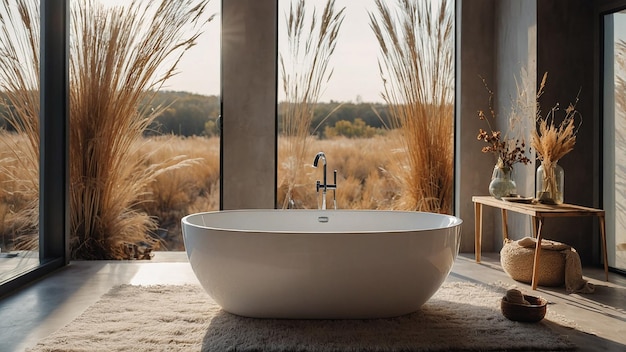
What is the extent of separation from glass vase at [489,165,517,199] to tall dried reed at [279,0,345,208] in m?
1.52

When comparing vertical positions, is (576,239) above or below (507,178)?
below

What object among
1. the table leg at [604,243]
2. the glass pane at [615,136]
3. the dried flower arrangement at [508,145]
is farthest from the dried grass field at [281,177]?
the table leg at [604,243]

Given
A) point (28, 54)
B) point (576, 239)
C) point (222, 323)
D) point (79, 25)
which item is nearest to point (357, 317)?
point (222, 323)

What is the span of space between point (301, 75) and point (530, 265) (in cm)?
228

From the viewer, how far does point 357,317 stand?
2.88 metres

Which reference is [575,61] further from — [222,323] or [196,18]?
[222,323]

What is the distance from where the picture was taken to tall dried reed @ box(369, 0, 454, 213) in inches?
190

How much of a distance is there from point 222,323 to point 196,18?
2755mm

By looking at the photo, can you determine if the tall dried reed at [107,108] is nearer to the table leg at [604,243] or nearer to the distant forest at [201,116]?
the distant forest at [201,116]

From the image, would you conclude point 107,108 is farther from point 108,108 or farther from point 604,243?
point 604,243

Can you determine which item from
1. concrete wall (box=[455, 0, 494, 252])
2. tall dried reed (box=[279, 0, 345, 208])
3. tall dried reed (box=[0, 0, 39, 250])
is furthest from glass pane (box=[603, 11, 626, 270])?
tall dried reed (box=[0, 0, 39, 250])

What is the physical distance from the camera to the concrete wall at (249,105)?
4672mm

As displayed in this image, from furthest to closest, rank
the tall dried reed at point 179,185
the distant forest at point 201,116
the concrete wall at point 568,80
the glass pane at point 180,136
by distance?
1. the distant forest at point 201,116
2. the tall dried reed at point 179,185
3. the glass pane at point 180,136
4. the concrete wall at point 568,80

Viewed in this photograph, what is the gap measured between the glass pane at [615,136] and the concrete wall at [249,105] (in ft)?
8.13
